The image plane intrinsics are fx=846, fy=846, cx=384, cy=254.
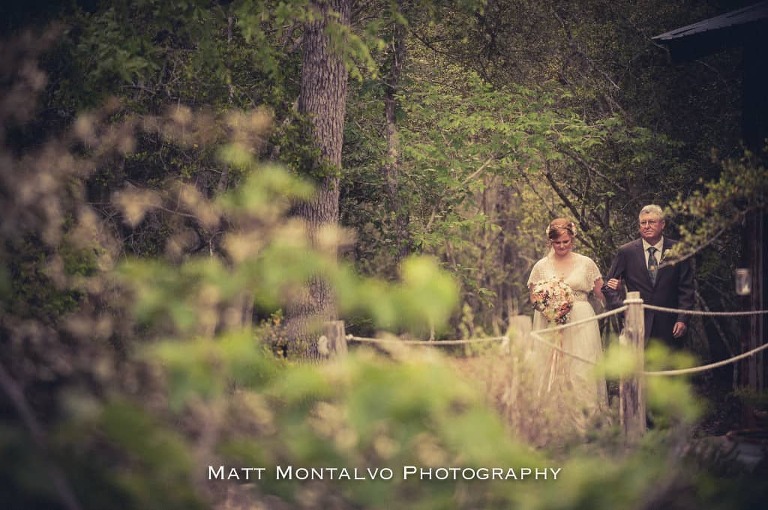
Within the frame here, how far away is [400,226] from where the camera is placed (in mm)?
14234

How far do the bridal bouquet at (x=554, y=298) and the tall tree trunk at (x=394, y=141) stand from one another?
505cm

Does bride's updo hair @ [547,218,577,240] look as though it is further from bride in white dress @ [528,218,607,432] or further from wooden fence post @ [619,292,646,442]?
wooden fence post @ [619,292,646,442]

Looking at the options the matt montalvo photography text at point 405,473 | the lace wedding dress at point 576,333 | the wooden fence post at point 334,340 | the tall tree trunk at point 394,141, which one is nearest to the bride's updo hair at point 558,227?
the lace wedding dress at point 576,333

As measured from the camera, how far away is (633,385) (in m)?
6.77

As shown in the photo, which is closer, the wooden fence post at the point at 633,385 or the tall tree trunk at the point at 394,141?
the wooden fence post at the point at 633,385

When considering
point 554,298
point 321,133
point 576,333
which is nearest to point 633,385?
point 554,298

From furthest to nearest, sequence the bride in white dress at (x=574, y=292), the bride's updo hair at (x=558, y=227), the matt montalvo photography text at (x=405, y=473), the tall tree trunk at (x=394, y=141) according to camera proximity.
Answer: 1. the tall tree trunk at (x=394, y=141)
2. the bride's updo hair at (x=558, y=227)
3. the bride in white dress at (x=574, y=292)
4. the matt montalvo photography text at (x=405, y=473)

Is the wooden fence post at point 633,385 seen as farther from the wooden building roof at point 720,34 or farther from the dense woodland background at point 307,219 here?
the wooden building roof at point 720,34

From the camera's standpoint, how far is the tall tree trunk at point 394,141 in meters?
13.8

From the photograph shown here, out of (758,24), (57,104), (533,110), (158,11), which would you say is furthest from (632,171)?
(57,104)

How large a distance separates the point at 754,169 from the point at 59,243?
5977 millimetres

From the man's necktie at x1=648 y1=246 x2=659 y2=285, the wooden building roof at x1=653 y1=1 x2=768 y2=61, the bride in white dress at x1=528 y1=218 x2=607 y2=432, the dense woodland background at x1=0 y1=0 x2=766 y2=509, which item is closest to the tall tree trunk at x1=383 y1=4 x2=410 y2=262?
the dense woodland background at x1=0 y1=0 x2=766 y2=509

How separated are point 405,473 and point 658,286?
551 cm

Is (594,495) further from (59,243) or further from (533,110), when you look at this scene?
(533,110)
